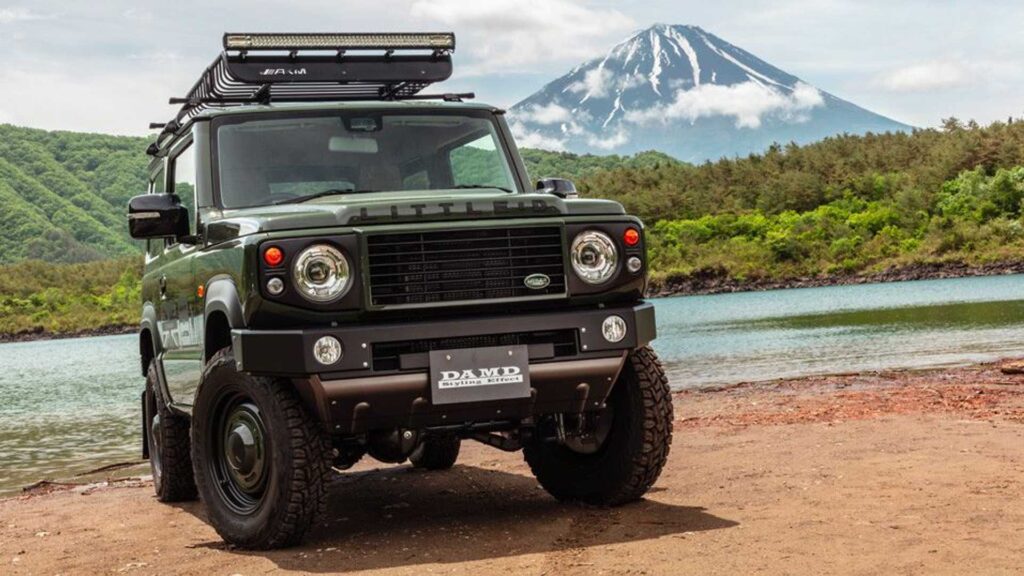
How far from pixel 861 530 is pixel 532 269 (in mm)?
2175

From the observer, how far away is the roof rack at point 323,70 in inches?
344


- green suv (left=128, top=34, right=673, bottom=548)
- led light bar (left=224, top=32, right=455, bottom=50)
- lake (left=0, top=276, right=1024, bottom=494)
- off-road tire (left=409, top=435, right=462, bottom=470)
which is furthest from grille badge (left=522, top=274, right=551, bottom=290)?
lake (left=0, top=276, right=1024, bottom=494)

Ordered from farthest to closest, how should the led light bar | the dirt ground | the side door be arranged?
the led light bar < the side door < the dirt ground

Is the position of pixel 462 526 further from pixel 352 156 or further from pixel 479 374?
pixel 352 156

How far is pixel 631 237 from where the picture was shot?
732cm

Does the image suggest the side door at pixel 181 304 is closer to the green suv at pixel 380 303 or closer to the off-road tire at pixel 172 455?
the green suv at pixel 380 303

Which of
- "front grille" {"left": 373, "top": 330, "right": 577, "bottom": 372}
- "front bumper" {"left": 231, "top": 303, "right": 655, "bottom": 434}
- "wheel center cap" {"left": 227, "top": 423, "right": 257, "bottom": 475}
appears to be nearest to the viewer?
"front bumper" {"left": 231, "top": 303, "right": 655, "bottom": 434}

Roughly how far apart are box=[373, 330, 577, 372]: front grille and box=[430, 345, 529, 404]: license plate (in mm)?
69

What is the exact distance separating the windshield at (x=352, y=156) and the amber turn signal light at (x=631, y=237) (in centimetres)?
131

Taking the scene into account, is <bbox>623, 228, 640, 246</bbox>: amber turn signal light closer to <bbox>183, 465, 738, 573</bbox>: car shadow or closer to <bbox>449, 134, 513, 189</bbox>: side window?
<bbox>449, 134, 513, 189</bbox>: side window

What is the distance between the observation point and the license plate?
674 cm

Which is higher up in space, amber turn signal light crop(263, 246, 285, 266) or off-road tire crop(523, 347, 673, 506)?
amber turn signal light crop(263, 246, 285, 266)

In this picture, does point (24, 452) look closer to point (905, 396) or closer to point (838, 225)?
point (905, 396)

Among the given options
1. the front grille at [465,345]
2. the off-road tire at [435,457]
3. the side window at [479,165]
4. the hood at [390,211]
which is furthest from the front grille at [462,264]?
the off-road tire at [435,457]
